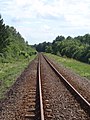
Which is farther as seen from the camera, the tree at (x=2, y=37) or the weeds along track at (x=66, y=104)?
the tree at (x=2, y=37)

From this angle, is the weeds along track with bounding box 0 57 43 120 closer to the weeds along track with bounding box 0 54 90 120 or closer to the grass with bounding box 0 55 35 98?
the weeds along track with bounding box 0 54 90 120

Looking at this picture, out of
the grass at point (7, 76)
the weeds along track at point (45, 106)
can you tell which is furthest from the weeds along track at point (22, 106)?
the grass at point (7, 76)

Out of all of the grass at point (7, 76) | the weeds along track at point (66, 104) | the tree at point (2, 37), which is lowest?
the grass at point (7, 76)

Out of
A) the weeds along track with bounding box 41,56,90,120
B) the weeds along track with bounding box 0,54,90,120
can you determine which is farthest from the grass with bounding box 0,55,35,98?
the weeds along track with bounding box 41,56,90,120

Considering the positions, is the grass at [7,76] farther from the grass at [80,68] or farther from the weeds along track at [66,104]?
the grass at [80,68]

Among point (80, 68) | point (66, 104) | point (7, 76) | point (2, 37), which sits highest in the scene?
point (2, 37)

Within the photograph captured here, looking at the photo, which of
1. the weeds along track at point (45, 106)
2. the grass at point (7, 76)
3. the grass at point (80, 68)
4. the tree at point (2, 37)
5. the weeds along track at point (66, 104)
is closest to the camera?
the weeds along track at point (45, 106)

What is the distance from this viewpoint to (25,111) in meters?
13.6

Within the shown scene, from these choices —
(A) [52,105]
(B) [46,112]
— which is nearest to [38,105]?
(A) [52,105]

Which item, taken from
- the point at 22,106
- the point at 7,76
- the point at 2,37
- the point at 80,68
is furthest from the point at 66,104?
the point at 2,37

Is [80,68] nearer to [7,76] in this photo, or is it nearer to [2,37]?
[7,76]

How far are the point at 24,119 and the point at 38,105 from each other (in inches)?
99.4

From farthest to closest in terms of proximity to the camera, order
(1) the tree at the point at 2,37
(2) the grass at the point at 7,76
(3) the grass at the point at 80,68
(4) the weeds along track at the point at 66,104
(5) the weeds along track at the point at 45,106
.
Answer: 1. (1) the tree at the point at 2,37
2. (3) the grass at the point at 80,68
3. (2) the grass at the point at 7,76
4. (4) the weeds along track at the point at 66,104
5. (5) the weeds along track at the point at 45,106

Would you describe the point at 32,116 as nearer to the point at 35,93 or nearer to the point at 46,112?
the point at 46,112
